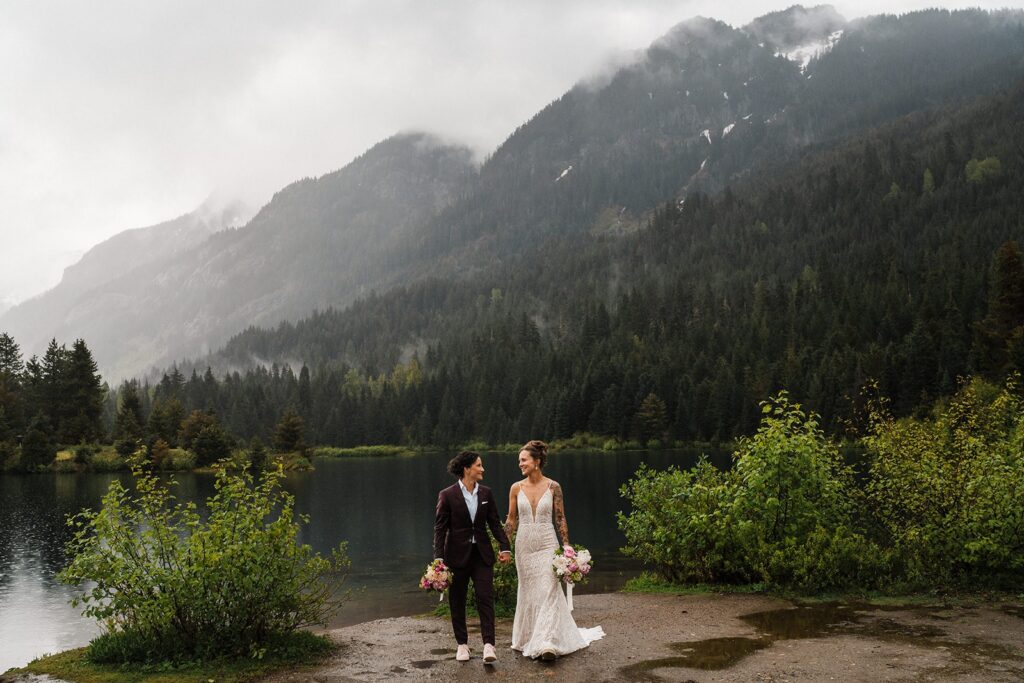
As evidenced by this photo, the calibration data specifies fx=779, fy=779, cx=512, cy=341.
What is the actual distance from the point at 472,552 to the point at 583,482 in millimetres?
60742

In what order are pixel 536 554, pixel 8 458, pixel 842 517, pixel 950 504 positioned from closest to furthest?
pixel 536 554, pixel 950 504, pixel 842 517, pixel 8 458

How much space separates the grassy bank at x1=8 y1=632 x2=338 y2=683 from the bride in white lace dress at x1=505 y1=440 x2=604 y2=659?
11.2 ft

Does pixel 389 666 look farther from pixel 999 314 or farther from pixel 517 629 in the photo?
pixel 999 314

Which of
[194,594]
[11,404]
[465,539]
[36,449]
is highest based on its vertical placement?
[11,404]

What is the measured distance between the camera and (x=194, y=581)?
39.6 ft

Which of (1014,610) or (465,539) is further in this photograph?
(1014,610)

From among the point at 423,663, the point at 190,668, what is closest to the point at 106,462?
the point at 190,668

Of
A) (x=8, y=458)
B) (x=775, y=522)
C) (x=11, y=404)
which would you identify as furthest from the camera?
(x=11, y=404)

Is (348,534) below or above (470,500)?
below

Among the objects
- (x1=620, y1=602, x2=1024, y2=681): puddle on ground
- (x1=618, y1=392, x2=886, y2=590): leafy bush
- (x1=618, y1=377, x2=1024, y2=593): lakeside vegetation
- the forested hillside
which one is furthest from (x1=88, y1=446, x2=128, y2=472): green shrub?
(x1=620, y1=602, x2=1024, y2=681): puddle on ground

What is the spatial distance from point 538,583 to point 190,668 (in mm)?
5447

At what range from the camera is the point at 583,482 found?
71.8m

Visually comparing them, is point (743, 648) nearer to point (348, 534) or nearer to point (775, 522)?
point (775, 522)

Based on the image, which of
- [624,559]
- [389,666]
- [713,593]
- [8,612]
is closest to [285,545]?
[389,666]
